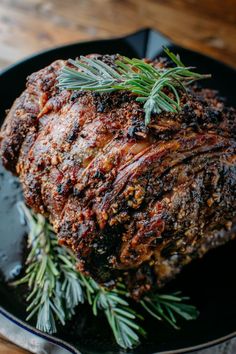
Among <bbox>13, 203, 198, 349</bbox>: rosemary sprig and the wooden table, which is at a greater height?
the wooden table

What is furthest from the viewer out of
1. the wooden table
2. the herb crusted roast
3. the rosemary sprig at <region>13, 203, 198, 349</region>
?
the wooden table

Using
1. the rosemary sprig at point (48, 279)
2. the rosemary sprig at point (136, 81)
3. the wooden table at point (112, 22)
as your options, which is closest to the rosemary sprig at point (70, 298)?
the rosemary sprig at point (48, 279)

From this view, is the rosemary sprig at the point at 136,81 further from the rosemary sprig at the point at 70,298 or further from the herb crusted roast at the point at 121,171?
the rosemary sprig at the point at 70,298

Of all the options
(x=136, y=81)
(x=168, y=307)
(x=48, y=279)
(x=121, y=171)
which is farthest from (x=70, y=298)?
(x=136, y=81)

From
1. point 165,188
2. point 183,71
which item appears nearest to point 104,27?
point 183,71

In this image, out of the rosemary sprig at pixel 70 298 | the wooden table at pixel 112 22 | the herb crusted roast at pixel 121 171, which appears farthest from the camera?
the wooden table at pixel 112 22

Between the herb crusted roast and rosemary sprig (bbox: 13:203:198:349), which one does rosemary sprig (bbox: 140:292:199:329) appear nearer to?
rosemary sprig (bbox: 13:203:198:349)

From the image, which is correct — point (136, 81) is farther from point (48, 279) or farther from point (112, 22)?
point (112, 22)

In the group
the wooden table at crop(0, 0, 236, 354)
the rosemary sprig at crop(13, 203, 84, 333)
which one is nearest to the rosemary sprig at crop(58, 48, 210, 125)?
the rosemary sprig at crop(13, 203, 84, 333)
